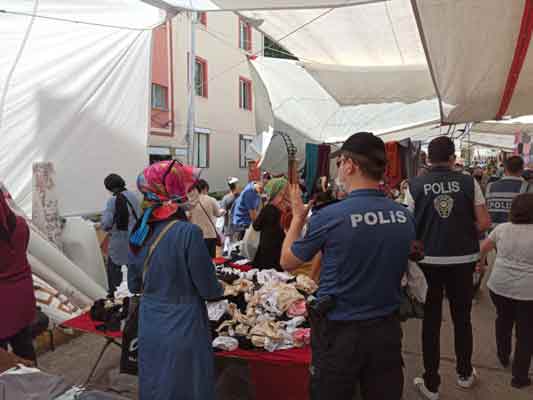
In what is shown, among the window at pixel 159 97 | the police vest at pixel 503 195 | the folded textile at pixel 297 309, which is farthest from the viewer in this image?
the window at pixel 159 97

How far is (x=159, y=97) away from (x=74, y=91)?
31.8 feet

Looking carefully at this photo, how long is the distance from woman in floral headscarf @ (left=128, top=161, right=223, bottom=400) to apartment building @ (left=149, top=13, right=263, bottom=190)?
991 cm

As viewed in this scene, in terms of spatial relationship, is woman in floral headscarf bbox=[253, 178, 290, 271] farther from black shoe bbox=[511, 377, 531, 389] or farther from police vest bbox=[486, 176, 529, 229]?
police vest bbox=[486, 176, 529, 229]

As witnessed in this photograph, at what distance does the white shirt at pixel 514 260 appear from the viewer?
3.16 metres

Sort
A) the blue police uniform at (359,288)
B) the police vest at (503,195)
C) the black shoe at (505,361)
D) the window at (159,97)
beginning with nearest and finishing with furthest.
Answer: the blue police uniform at (359,288) < the black shoe at (505,361) < the police vest at (503,195) < the window at (159,97)

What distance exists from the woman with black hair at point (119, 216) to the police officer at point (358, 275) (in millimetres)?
3390

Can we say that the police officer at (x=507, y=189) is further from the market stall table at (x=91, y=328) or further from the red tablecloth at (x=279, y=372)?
the market stall table at (x=91, y=328)

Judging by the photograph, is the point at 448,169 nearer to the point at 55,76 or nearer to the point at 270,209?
the point at 270,209

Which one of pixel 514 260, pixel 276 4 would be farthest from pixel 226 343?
pixel 276 4

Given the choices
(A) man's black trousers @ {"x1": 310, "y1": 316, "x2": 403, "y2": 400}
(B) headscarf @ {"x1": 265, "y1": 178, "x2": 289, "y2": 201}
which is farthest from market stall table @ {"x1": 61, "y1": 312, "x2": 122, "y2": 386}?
(B) headscarf @ {"x1": 265, "y1": 178, "x2": 289, "y2": 201}

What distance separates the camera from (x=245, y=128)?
1936 cm

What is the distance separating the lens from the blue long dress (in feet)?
6.87

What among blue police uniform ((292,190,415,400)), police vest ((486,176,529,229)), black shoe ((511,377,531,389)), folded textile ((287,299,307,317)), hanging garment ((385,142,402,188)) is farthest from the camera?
hanging garment ((385,142,402,188))

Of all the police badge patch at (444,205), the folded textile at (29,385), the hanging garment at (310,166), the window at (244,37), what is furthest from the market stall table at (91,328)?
the window at (244,37)
